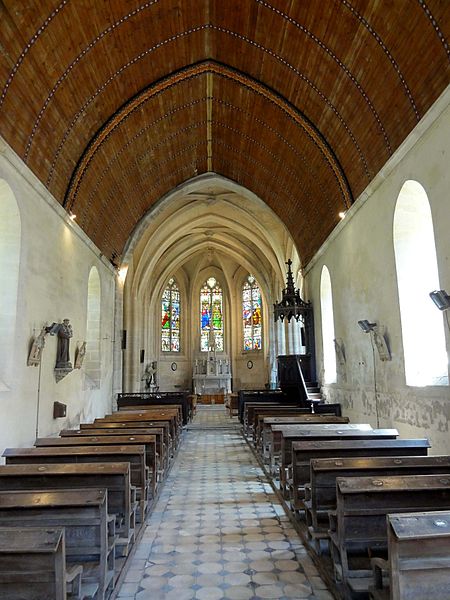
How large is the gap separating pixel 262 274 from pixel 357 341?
16.7m

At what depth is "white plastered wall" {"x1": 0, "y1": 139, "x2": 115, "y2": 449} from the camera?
7.98m

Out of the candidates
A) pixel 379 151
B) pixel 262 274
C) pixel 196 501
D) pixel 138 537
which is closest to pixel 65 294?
pixel 196 501

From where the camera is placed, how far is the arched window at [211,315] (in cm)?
3259

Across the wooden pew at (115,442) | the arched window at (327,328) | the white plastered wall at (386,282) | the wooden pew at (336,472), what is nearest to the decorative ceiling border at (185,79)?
the white plastered wall at (386,282)

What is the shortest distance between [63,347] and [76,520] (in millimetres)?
7121

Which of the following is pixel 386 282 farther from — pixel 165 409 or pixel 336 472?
pixel 165 409

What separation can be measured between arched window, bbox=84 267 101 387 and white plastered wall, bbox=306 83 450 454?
730cm

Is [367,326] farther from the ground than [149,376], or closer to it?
farther from the ground

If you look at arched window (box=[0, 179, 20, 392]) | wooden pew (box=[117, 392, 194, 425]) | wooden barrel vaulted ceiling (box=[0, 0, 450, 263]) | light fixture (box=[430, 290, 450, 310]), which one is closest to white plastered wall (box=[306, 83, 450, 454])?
light fixture (box=[430, 290, 450, 310])

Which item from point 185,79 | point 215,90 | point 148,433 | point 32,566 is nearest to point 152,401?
point 148,433

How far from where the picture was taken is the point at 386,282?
930 centimetres

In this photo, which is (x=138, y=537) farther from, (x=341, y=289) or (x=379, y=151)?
(x=341, y=289)

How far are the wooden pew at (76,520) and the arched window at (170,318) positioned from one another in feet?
92.7

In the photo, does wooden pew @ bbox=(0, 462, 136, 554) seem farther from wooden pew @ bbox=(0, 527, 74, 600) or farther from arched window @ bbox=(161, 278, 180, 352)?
arched window @ bbox=(161, 278, 180, 352)
